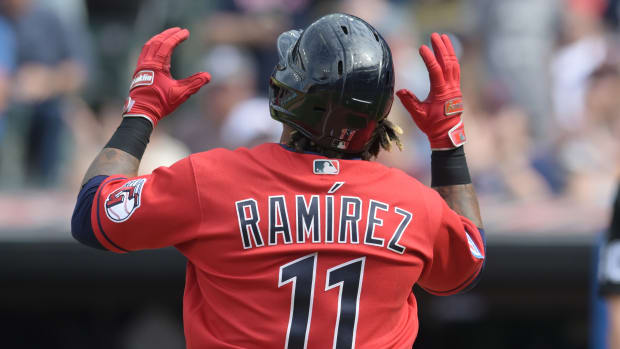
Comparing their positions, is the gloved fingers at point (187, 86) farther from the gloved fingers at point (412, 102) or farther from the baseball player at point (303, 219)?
the gloved fingers at point (412, 102)

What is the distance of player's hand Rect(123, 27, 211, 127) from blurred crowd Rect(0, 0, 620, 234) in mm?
3127

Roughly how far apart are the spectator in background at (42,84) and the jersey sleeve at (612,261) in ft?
14.5

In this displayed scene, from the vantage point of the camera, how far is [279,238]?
2184 millimetres

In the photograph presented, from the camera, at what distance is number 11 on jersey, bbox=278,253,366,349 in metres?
2.18

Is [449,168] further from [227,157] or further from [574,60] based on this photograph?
[574,60]

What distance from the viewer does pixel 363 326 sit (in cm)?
222

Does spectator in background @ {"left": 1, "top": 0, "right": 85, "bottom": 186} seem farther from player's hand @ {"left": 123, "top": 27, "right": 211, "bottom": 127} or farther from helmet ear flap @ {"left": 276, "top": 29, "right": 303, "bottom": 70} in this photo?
helmet ear flap @ {"left": 276, "top": 29, "right": 303, "bottom": 70}

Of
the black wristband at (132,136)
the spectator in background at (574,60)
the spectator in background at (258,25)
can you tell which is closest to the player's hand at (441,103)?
the black wristband at (132,136)

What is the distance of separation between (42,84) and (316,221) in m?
4.76

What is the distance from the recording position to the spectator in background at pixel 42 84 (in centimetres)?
650

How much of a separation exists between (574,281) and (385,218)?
320 cm

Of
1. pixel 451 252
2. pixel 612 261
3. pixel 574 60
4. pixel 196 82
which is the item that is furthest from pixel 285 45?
pixel 574 60

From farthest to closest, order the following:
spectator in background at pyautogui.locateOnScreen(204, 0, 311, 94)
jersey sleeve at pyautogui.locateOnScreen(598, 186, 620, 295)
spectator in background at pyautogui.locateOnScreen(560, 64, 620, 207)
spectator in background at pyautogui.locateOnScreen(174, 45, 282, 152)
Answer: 1. spectator in background at pyautogui.locateOnScreen(204, 0, 311, 94)
2. spectator in background at pyautogui.locateOnScreen(174, 45, 282, 152)
3. spectator in background at pyautogui.locateOnScreen(560, 64, 620, 207)
4. jersey sleeve at pyautogui.locateOnScreen(598, 186, 620, 295)

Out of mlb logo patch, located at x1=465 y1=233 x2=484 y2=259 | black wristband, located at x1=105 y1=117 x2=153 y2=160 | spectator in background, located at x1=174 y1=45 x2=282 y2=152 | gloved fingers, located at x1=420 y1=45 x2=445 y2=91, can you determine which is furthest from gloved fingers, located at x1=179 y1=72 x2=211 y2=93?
spectator in background, located at x1=174 y1=45 x2=282 y2=152
